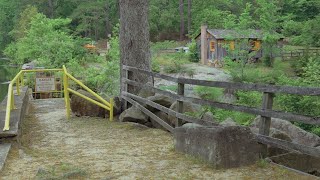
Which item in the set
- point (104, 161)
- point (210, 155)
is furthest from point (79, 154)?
point (210, 155)

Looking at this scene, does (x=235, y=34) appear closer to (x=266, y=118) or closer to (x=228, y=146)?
(x=266, y=118)

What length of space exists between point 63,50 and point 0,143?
22451 mm

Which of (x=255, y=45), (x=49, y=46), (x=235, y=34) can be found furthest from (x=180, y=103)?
(x=255, y=45)

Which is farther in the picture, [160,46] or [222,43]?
[160,46]

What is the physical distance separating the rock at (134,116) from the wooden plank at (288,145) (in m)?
3.85

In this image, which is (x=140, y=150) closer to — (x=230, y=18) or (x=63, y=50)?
(x=63, y=50)

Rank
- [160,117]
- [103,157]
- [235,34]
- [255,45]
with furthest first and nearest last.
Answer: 1. [255,45]
2. [235,34]
3. [160,117]
4. [103,157]

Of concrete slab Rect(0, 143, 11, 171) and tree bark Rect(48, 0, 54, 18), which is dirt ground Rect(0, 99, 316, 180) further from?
tree bark Rect(48, 0, 54, 18)

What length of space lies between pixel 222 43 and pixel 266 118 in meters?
34.5

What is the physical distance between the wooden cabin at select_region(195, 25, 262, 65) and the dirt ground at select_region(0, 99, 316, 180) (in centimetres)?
2742

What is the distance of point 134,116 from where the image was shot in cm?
905

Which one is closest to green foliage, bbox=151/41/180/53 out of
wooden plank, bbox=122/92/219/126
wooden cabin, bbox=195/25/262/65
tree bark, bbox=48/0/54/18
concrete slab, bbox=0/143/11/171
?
wooden cabin, bbox=195/25/262/65

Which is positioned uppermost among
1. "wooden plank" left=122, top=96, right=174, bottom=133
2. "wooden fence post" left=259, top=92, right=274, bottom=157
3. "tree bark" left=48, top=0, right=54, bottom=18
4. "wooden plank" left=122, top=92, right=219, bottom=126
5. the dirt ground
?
"tree bark" left=48, top=0, right=54, bottom=18

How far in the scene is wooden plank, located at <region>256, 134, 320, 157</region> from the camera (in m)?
4.64
